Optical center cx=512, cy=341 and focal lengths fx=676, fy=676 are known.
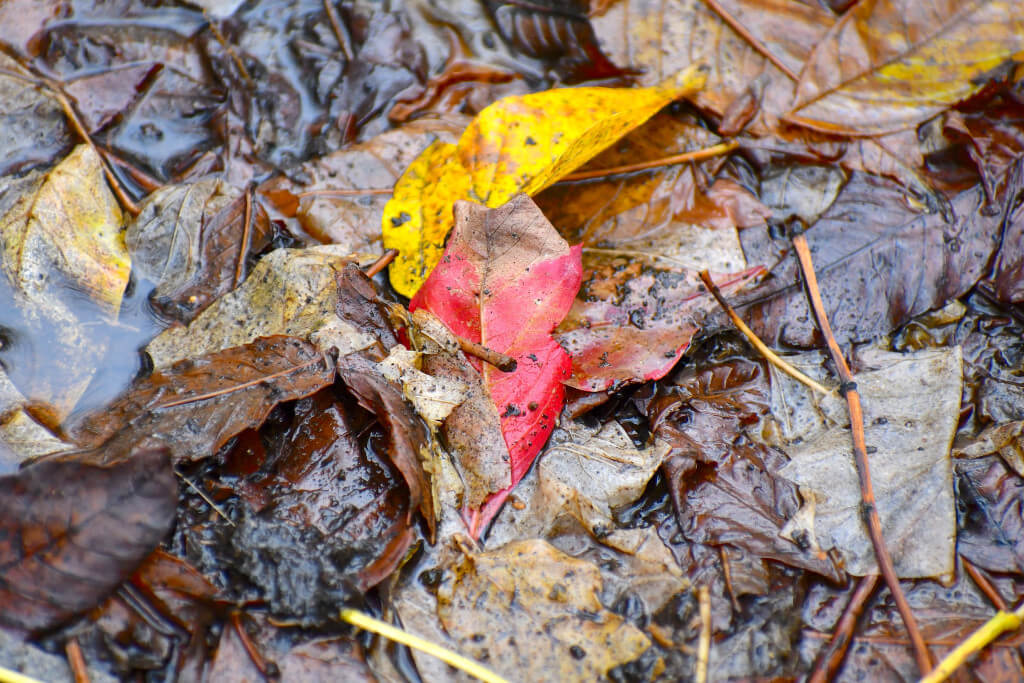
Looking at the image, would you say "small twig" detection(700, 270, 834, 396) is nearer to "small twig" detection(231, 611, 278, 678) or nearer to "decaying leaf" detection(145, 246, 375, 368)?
"decaying leaf" detection(145, 246, 375, 368)

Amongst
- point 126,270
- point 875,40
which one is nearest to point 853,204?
point 875,40

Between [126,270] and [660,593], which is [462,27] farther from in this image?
[660,593]

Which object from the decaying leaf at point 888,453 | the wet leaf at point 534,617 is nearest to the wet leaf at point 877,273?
the decaying leaf at point 888,453

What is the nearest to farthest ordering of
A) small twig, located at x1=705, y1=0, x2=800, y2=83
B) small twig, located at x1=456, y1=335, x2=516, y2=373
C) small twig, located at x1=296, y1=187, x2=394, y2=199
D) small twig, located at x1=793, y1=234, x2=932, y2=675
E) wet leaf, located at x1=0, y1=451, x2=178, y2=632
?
wet leaf, located at x1=0, y1=451, x2=178, y2=632 < small twig, located at x1=793, y1=234, x2=932, y2=675 < small twig, located at x1=456, y1=335, x2=516, y2=373 < small twig, located at x1=296, y1=187, x2=394, y2=199 < small twig, located at x1=705, y1=0, x2=800, y2=83

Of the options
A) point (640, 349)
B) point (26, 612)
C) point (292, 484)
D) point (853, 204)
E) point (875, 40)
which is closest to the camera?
point (26, 612)

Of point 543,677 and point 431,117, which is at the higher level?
point 431,117

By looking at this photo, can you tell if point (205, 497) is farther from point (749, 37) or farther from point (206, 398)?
point (749, 37)

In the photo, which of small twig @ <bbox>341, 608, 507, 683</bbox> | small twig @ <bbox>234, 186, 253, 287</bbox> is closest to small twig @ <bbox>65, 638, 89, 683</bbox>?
small twig @ <bbox>341, 608, 507, 683</bbox>
